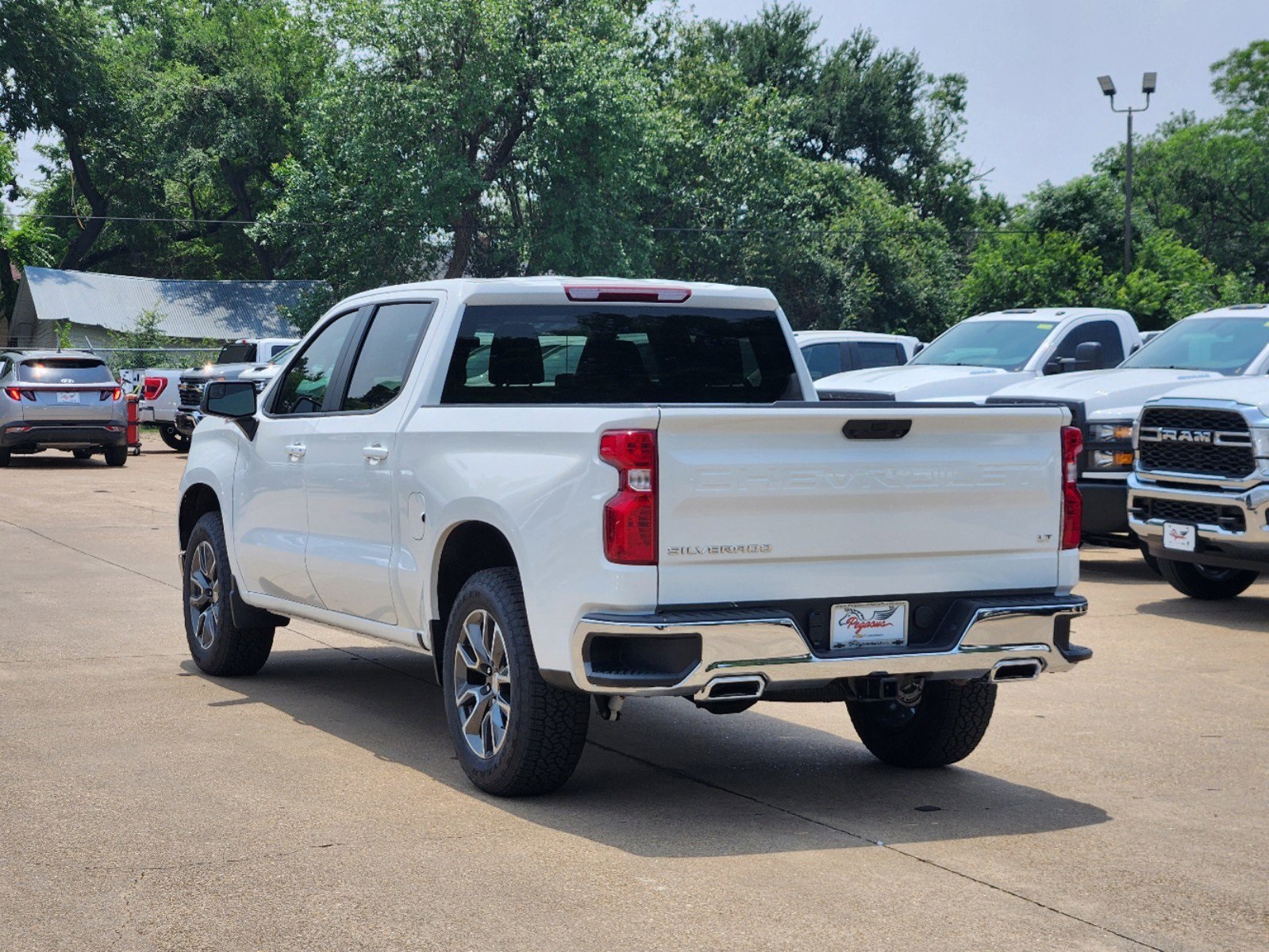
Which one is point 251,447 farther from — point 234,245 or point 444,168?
point 234,245

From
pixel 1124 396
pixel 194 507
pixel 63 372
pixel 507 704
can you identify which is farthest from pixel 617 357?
pixel 63 372

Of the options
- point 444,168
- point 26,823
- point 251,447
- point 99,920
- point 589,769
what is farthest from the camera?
point 444,168

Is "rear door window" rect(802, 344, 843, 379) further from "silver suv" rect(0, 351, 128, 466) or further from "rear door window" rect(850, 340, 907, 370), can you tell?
"silver suv" rect(0, 351, 128, 466)

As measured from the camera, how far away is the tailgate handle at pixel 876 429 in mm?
5824

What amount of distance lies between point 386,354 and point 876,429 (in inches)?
102

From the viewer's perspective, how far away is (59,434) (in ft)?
85.6

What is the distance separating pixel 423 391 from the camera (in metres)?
6.95

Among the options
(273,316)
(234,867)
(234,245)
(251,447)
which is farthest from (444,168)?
(234,867)

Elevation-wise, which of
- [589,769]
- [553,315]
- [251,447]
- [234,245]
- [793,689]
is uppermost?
[234,245]

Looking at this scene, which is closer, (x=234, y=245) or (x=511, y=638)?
(x=511, y=638)

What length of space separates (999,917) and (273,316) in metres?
59.9

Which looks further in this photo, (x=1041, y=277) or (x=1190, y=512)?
(x=1041, y=277)

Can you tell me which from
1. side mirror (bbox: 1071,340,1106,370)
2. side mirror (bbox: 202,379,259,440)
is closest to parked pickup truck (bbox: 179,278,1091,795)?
side mirror (bbox: 202,379,259,440)

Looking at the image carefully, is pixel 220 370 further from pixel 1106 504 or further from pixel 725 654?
pixel 725 654
